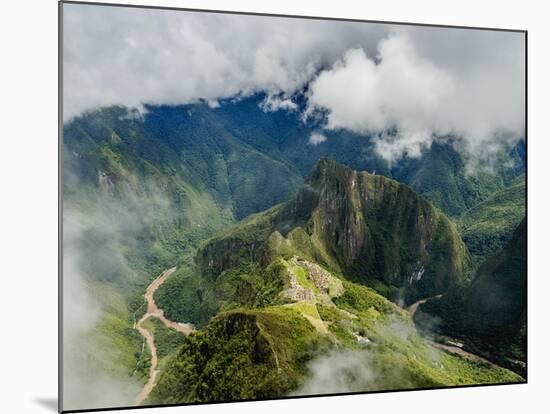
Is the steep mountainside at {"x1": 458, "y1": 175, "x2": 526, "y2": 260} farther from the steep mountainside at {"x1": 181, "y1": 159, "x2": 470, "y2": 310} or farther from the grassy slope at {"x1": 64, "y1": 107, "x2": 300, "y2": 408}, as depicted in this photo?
the grassy slope at {"x1": 64, "y1": 107, "x2": 300, "y2": 408}

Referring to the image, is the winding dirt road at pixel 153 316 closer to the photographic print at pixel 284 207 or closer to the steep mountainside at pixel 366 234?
the photographic print at pixel 284 207

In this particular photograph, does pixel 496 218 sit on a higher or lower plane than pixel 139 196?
lower

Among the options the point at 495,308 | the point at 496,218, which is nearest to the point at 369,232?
the point at 496,218

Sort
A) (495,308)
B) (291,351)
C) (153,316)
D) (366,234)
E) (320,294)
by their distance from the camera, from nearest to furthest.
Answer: (291,351) → (153,316) → (320,294) → (366,234) → (495,308)

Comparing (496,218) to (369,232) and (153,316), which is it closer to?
(369,232)

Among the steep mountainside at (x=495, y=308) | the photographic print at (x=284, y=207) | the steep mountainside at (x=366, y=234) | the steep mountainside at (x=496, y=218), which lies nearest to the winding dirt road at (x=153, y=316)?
the photographic print at (x=284, y=207)

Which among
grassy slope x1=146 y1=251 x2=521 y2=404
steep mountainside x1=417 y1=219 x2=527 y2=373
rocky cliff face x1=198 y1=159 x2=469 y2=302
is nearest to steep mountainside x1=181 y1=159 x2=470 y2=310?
rocky cliff face x1=198 y1=159 x2=469 y2=302
